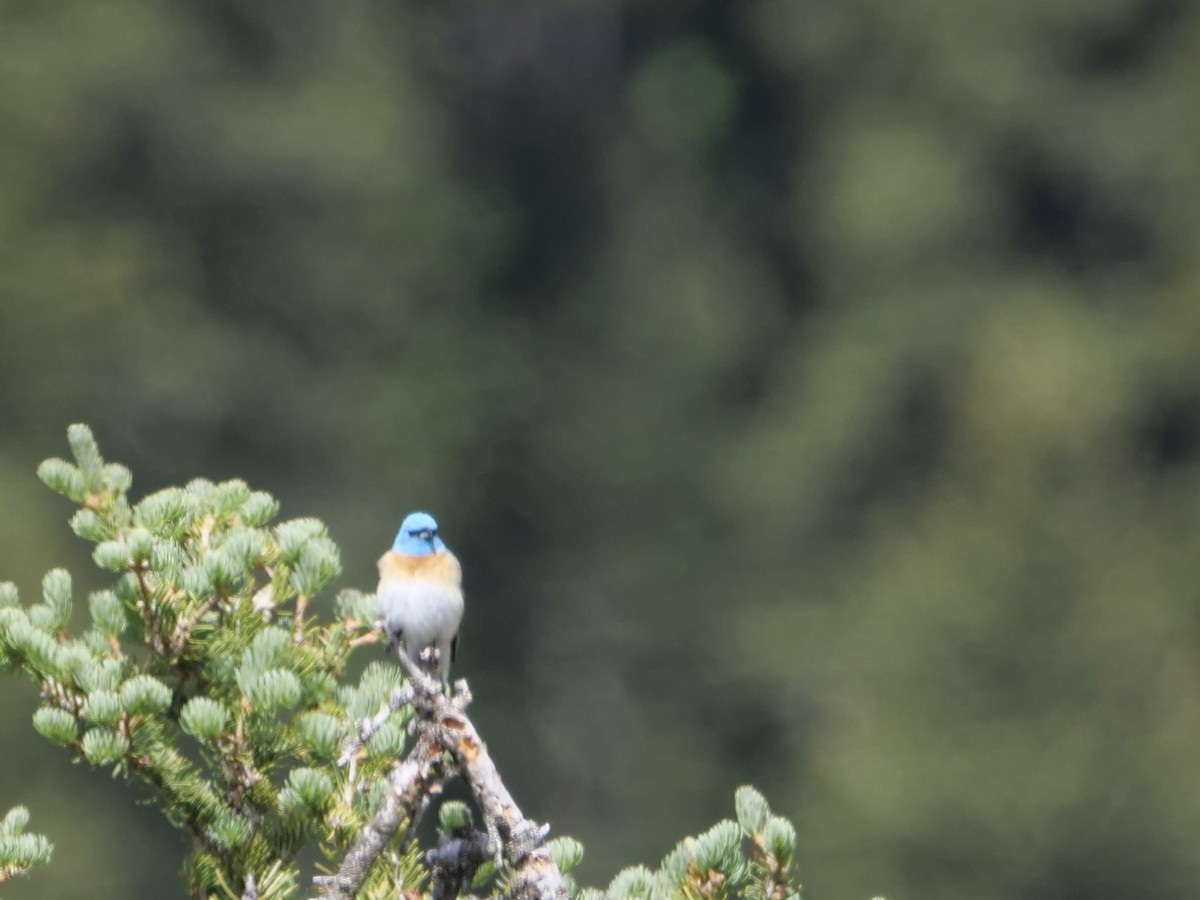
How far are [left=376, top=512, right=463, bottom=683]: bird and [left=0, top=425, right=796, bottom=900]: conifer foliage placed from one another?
114cm

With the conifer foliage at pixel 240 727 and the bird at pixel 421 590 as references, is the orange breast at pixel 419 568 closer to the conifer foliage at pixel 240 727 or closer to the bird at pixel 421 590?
the bird at pixel 421 590

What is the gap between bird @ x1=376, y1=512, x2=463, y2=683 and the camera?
4.63 meters

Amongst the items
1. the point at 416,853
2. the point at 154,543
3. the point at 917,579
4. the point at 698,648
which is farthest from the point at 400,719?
the point at 698,648

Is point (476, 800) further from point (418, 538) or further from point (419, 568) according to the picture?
point (418, 538)

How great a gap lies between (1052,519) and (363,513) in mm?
6324

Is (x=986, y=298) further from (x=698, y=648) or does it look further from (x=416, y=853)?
(x=416, y=853)

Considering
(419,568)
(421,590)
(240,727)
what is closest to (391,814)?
(240,727)

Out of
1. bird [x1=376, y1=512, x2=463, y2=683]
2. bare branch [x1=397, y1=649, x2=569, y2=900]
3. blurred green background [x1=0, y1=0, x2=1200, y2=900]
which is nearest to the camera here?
bare branch [x1=397, y1=649, x2=569, y2=900]

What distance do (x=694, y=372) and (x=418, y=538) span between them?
1669 centimetres

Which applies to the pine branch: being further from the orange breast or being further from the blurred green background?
the blurred green background

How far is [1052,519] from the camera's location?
58.9 feet

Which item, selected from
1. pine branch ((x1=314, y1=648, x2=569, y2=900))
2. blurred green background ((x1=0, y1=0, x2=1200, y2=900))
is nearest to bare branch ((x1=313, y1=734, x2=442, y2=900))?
pine branch ((x1=314, y1=648, x2=569, y2=900))

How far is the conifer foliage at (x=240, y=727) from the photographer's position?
2.97m

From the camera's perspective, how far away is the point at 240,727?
3053 millimetres
